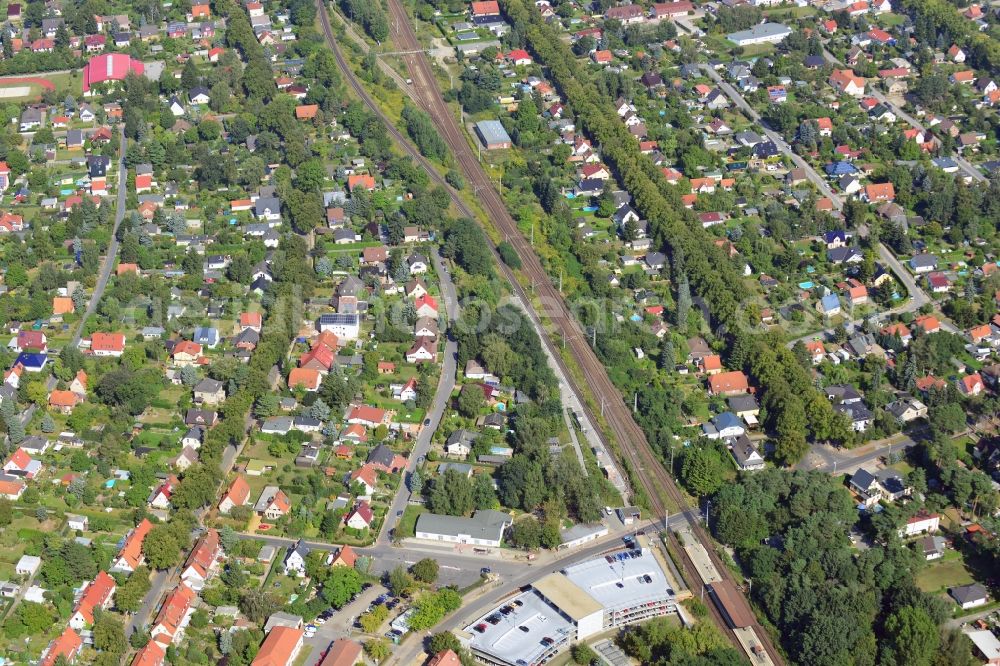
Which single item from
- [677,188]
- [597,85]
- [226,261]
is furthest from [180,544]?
[597,85]

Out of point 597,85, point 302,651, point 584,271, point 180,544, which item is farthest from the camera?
point 597,85

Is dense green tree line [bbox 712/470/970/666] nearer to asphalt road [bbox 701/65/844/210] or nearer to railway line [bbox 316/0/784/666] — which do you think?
railway line [bbox 316/0/784/666]

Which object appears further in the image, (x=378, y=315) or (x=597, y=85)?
(x=597, y=85)

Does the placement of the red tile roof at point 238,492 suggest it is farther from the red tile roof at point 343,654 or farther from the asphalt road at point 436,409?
the red tile roof at point 343,654

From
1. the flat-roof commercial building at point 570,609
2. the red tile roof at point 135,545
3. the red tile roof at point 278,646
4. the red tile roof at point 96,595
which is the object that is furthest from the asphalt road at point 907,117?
the red tile roof at point 96,595

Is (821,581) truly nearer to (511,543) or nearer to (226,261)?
(511,543)

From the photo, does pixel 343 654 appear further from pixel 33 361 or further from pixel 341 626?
pixel 33 361

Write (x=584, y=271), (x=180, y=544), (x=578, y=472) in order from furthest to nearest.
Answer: (x=584, y=271)
(x=578, y=472)
(x=180, y=544)

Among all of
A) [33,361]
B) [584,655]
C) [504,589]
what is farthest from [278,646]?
[33,361]
